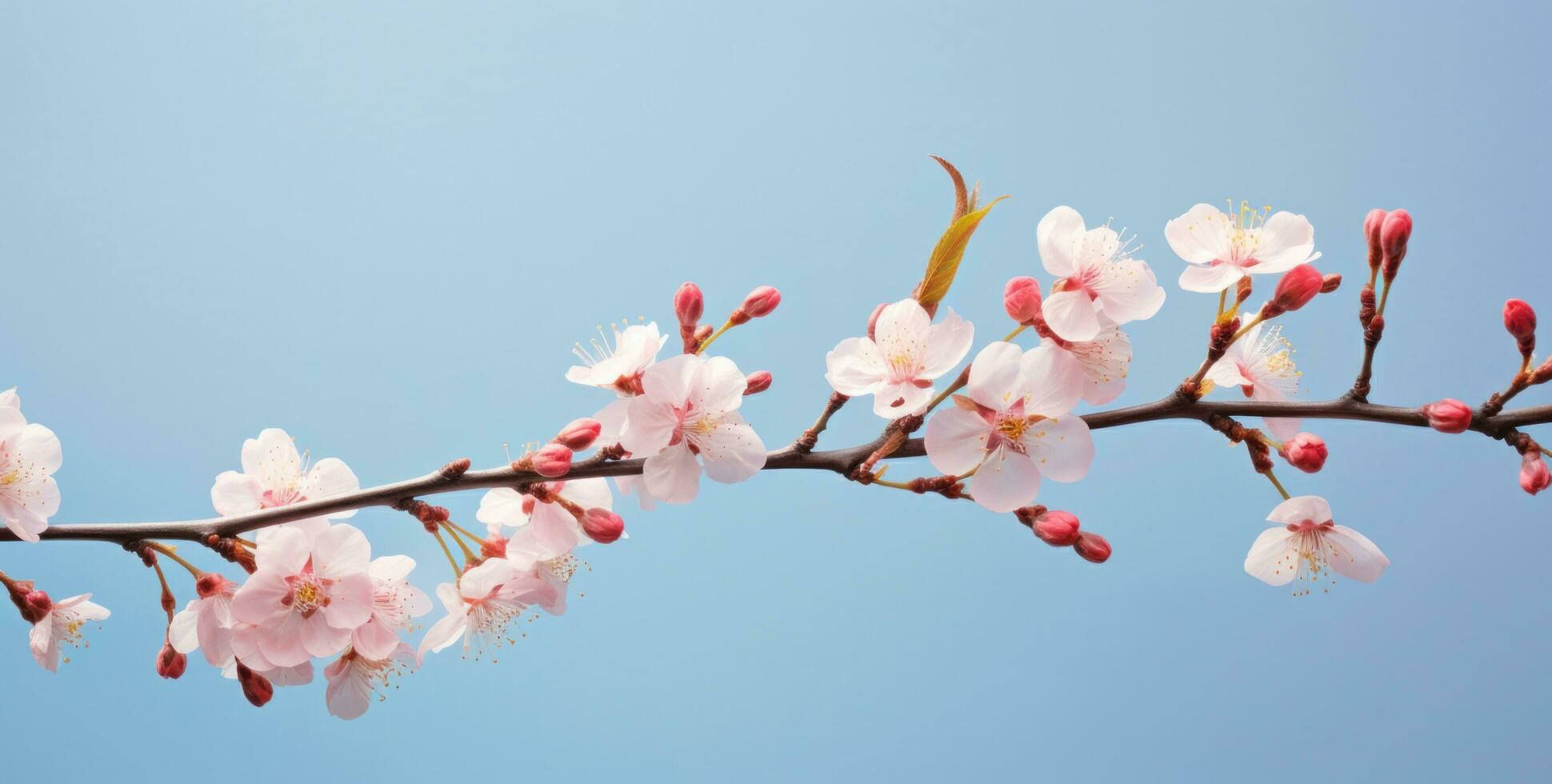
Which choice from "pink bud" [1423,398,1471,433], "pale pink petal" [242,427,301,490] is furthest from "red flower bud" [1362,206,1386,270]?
"pale pink petal" [242,427,301,490]

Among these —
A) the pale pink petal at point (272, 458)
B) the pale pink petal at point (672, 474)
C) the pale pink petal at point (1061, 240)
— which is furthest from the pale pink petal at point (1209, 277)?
the pale pink petal at point (272, 458)

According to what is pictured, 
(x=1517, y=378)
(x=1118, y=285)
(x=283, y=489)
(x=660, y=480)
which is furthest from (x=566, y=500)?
(x=1517, y=378)

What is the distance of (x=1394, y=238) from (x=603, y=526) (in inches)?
33.5

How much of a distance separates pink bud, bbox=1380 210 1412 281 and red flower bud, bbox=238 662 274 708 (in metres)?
1.26

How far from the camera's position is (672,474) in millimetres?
1013

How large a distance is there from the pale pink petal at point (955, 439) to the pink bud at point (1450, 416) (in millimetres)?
417

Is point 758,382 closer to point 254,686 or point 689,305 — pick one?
point 689,305

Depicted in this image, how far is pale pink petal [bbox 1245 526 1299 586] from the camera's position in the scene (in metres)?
1.23

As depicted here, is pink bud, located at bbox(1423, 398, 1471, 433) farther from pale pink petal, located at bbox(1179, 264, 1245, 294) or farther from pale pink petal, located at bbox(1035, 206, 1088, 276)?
pale pink petal, located at bbox(1035, 206, 1088, 276)

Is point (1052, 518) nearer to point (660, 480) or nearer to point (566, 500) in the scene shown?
point (660, 480)

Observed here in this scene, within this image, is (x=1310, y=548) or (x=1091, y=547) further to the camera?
(x=1310, y=548)

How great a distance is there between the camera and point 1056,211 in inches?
41.4

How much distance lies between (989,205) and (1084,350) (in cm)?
17

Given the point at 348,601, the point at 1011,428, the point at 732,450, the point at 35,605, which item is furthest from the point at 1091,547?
the point at 35,605
